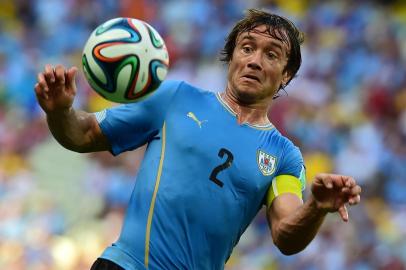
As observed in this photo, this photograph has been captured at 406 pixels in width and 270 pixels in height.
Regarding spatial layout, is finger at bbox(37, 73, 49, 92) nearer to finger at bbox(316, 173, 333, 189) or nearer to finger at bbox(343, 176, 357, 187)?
finger at bbox(316, 173, 333, 189)

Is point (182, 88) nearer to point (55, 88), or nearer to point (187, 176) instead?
point (187, 176)

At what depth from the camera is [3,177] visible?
36.6 feet

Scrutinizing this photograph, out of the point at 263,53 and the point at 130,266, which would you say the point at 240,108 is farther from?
the point at 130,266

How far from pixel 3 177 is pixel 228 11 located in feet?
14.1

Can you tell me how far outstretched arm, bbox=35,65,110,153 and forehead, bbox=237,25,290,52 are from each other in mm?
1075

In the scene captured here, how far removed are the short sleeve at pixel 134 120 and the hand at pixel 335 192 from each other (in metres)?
0.97

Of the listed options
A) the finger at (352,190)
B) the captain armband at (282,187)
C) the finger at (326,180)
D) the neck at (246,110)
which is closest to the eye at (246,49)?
the neck at (246,110)

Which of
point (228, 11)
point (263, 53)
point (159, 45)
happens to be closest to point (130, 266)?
point (159, 45)

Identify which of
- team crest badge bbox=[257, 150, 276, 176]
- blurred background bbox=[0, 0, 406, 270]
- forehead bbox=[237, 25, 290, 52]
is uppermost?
forehead bbox=[237, 25, 290, 52]

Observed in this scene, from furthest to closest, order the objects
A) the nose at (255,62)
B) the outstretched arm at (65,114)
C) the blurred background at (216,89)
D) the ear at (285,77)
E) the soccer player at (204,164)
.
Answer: the blurred background at (216,89)
the ear at (285,77)
the nose at (255,62)
the soccer player at (204,164)
the outstretched arm at (65,114)

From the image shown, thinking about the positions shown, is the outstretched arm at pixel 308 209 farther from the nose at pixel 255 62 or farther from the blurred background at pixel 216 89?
the blurred background at pixel 216 89

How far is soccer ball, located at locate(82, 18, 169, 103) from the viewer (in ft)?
15.0

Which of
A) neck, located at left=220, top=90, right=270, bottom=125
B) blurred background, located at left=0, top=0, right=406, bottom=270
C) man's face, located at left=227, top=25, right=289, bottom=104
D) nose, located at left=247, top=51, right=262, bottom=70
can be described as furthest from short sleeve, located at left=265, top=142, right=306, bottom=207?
blurred background, located at left=0, top=0, right=406, bottom=270

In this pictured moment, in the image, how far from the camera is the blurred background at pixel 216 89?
1029cm
